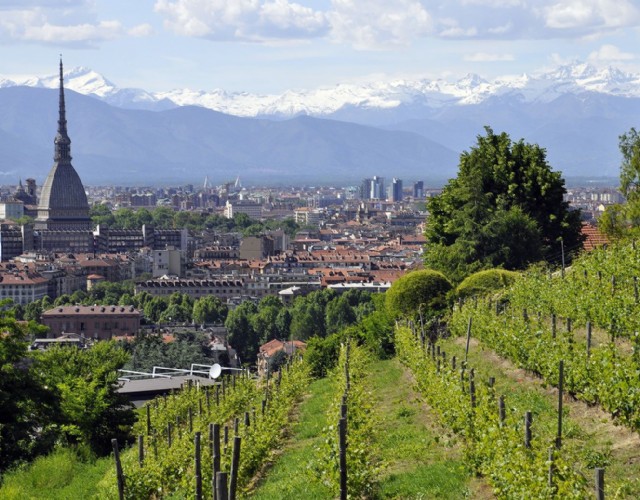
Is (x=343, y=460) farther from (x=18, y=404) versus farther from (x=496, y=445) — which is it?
(x=18, y=404)

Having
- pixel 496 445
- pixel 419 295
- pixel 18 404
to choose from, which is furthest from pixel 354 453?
pixel 419 295

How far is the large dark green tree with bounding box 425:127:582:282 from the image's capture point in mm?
31156

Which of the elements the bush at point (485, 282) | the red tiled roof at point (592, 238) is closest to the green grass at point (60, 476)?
the bush at point (485, 282)

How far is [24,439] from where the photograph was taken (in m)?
19.6

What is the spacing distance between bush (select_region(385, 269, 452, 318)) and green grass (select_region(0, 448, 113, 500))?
850 cm

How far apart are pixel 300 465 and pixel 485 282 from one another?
43.5 ft

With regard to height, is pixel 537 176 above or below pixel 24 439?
above

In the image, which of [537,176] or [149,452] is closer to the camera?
[149,452]

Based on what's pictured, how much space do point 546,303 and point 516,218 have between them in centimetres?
1206

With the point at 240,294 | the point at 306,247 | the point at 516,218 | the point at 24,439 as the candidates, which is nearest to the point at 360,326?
the point at 516,218

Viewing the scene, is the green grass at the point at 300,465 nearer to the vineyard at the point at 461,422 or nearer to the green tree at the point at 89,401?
the vineyard at the point at 461,422

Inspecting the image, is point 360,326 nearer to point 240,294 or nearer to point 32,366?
point 32,366

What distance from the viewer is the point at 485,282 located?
26594 mm

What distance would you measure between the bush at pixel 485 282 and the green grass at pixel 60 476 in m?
9.02
